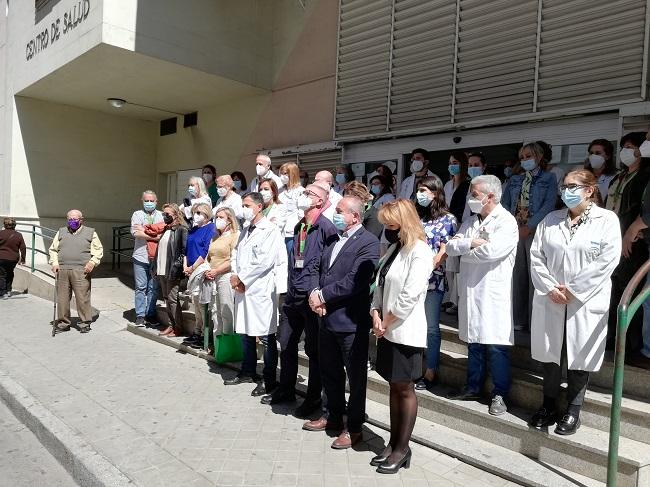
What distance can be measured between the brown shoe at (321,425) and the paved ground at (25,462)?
5.90 feet

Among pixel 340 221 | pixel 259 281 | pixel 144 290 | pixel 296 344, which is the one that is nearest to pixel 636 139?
pixel 340 221

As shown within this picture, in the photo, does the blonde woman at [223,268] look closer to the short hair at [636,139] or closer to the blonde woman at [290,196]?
the blonde woman at [290,196]

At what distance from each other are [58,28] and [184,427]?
8.57 m

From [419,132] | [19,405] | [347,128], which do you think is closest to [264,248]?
[19,405]

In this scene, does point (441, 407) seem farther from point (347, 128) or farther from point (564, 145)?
point (347, 128)

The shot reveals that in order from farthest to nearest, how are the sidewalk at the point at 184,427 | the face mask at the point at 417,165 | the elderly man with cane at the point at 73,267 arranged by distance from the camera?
1. the elderly man with cane at the point at 73,267
2. the face mask at the point at 417,165
3. the sidewalk at the point at 184,427

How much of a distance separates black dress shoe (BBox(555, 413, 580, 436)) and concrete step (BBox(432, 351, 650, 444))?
0.68 ft

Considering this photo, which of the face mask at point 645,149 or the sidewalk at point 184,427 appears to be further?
the face mask at point 645,149

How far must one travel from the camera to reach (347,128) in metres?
8.60

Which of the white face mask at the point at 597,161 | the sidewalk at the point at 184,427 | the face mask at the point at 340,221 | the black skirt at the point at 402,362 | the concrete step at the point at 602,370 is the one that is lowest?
the sidewalk at the point at 184,427

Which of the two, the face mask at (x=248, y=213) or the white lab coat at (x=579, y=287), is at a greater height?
the face mask at (x=248, y=213)

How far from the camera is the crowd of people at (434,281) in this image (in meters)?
3.46

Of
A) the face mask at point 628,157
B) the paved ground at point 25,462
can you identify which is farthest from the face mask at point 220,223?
the face mask at point 628,157

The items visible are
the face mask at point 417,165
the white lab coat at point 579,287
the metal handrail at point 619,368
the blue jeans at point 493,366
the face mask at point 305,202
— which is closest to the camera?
the metal handrail at point 619,368
